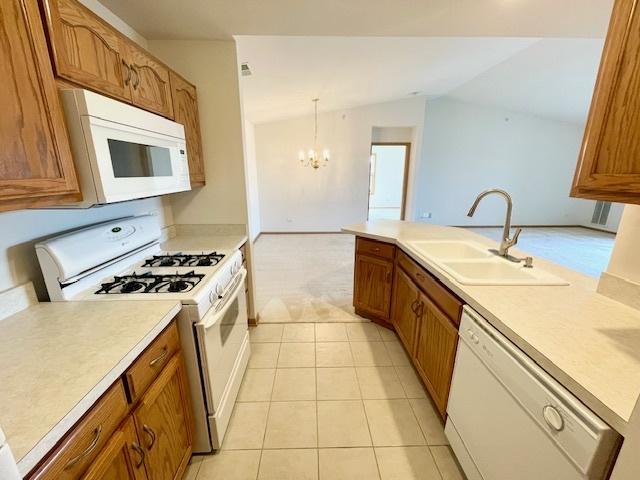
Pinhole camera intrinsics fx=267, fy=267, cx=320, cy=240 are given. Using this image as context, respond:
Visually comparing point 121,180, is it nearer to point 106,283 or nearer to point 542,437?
point 106,283

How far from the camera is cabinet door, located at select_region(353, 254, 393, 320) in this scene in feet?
7.77

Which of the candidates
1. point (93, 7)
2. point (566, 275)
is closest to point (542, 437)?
point (566, 275)

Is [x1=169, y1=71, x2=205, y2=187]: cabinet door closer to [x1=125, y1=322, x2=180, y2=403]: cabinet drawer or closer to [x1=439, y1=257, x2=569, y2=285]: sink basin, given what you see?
[x1=125, y1=322, x2=180, y2=403]: cabinet drawer

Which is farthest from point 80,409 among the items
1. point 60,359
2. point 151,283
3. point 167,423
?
point 151,283

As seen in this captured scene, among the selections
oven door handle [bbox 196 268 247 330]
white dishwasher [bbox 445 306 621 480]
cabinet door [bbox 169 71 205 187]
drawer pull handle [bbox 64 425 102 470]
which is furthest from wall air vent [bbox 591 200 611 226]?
drawer pull handle [bbox 64 425 102 470]

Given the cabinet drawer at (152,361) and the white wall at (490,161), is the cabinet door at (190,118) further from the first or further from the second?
the white wall at (490,161)

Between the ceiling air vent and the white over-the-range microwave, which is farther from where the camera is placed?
the ceiling air vent

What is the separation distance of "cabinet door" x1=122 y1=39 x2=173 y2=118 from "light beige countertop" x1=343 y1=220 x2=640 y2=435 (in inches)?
72.5

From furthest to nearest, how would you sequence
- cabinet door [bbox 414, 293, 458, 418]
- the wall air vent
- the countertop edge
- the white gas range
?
the wall air vent < cabinet door [bbox 414, 293, 458, 418] < the white gas range < the countertop edge

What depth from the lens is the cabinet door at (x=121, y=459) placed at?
0.75 meters

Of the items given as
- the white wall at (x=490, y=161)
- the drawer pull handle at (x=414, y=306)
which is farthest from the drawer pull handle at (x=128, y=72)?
the white wall at (x=490, y=161)

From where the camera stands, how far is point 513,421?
0.95m

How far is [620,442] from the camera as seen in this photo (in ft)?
2.15

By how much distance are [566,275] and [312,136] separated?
526 centimetres
